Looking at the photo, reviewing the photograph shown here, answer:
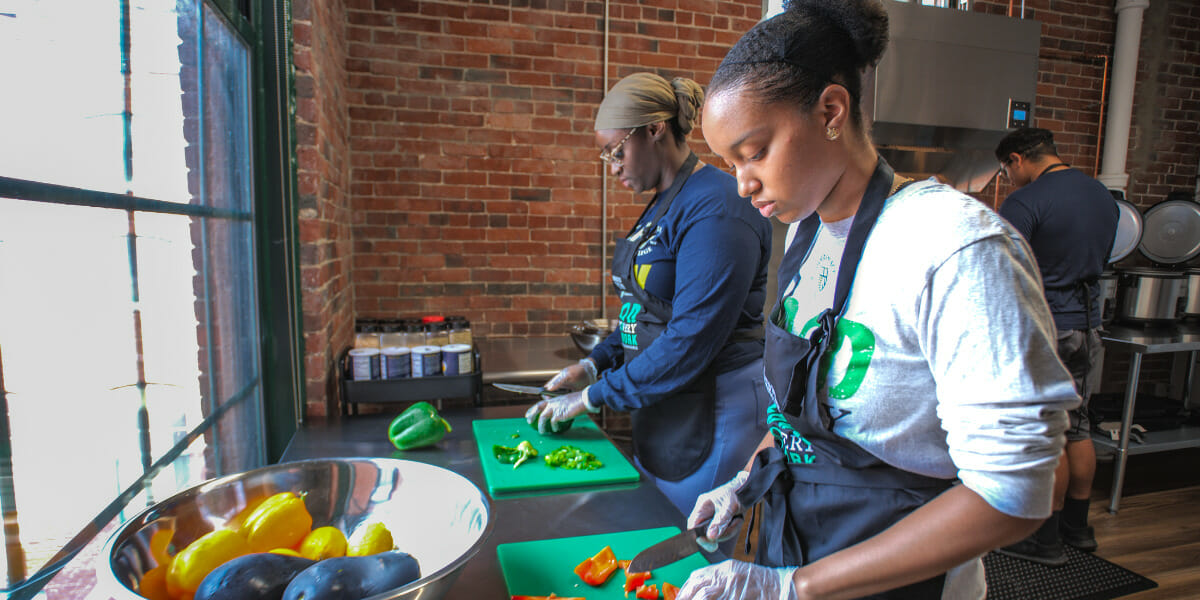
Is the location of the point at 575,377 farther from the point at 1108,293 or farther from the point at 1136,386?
the point at 1108,293

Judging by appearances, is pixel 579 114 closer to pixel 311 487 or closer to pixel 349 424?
pixel 349 424

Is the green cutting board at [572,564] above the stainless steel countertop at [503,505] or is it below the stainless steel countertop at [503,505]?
above

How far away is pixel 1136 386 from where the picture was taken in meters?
3.16

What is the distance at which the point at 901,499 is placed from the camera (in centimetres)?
84

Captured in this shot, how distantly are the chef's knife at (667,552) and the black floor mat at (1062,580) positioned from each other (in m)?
2.04

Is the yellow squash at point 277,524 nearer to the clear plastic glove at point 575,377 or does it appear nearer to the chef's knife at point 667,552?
the chef's knife at point 667,552

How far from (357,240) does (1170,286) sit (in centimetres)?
440

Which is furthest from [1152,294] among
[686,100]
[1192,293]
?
[686,100]

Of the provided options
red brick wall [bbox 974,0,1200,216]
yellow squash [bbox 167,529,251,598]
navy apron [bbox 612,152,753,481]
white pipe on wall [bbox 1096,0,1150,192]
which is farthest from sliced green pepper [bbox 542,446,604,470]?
white pipe on wall [bbox 1096,0,1150,192]

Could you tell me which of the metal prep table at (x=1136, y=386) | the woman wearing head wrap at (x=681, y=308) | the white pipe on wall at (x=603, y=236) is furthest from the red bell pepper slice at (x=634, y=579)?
the metal prep table at (x=1136, y=386)

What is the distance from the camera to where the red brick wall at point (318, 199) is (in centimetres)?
188

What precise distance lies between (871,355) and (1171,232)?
4.65 metres

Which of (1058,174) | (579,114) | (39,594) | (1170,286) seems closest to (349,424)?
(39,594)

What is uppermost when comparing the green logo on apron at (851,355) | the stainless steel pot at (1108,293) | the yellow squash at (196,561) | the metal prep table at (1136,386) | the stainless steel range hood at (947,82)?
the stainless steel range hood at (947,82)
